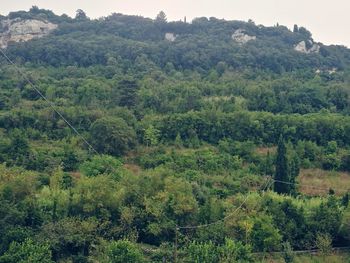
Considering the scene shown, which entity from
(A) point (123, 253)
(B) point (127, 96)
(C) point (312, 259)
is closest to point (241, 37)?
(B) point (127, 96)

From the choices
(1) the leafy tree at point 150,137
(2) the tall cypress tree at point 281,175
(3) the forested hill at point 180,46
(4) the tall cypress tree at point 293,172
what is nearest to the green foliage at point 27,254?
(2) the tall cypress tree at point 281,175

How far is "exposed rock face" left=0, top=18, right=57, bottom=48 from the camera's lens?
7812 centimetres

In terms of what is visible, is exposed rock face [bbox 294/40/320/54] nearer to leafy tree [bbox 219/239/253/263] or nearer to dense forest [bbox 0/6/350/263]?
dense forest [bbox 0/6/350/263]

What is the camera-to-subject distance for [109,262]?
2316 centimetres

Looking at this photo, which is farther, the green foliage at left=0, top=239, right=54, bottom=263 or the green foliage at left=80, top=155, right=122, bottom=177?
the green foliage at left=80, top=155, right=122, bottom=177

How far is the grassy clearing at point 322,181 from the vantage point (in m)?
34.4

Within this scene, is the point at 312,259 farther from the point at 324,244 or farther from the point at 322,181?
the point at 322,181

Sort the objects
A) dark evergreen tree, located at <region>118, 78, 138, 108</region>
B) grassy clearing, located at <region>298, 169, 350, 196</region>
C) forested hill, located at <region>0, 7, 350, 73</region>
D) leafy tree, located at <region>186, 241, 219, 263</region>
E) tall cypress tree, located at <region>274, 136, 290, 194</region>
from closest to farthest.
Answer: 1. leafy tree, located at <region>186, 241, 219, 263</region>
2. tall cypress tree, located at <region>274, 136, 290, 194</region>
3. grassy clearing, located at <region>298, 169, 350, 196</region>
4. dark evergreen tree, located at <region>118, 78, 138, 108</region>
5. forested hill, located at <region>0, 7, 350, 73</region>

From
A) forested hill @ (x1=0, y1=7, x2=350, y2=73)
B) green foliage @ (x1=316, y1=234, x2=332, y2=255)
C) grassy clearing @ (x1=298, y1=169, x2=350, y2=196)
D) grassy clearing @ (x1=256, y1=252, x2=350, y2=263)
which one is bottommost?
grassy clearing @ (x1=256, y1=252, x2=350, y2=263)

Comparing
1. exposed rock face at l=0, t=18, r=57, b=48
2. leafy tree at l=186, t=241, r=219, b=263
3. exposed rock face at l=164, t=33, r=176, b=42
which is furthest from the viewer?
exposed rock face at l=164, t=33, r=176, b=42

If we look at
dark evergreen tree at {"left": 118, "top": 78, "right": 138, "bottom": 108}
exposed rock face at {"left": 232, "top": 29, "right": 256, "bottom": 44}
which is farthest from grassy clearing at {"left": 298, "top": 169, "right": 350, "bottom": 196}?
exposed rock face at {"left": 232, "top": 29, "right": 256, "bottom": 44}

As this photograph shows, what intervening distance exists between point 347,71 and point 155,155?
1436 inches

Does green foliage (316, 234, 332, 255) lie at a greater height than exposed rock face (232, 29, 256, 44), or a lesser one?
lesser

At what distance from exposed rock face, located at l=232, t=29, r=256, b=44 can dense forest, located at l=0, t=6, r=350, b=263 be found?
450 cm
